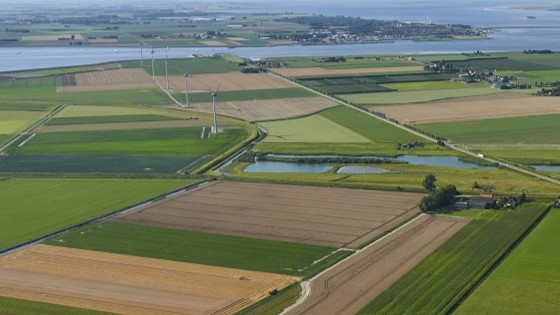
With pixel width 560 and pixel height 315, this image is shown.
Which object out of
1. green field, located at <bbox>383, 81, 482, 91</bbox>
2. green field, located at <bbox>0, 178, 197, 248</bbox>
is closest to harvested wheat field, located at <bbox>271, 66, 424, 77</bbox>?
green field, located at <bbox>383, 81, 482, 91</bbox>

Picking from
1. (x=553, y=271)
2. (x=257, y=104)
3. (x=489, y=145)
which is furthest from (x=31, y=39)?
(x=553, y=271)

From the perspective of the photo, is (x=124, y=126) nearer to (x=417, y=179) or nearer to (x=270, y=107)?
(x=270, y=107)

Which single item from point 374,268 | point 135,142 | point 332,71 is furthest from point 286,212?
point 332,71

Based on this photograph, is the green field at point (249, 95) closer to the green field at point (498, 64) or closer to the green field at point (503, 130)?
the green field at point (503, 130)

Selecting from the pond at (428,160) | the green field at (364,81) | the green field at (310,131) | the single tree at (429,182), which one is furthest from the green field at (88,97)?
the single tree at (429,182)

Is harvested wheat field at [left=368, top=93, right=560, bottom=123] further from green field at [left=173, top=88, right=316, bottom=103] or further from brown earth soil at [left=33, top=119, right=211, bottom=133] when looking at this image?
brown earth soil at [left=33, top=119, right=211, bottom=133]

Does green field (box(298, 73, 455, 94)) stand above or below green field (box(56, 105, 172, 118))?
above
